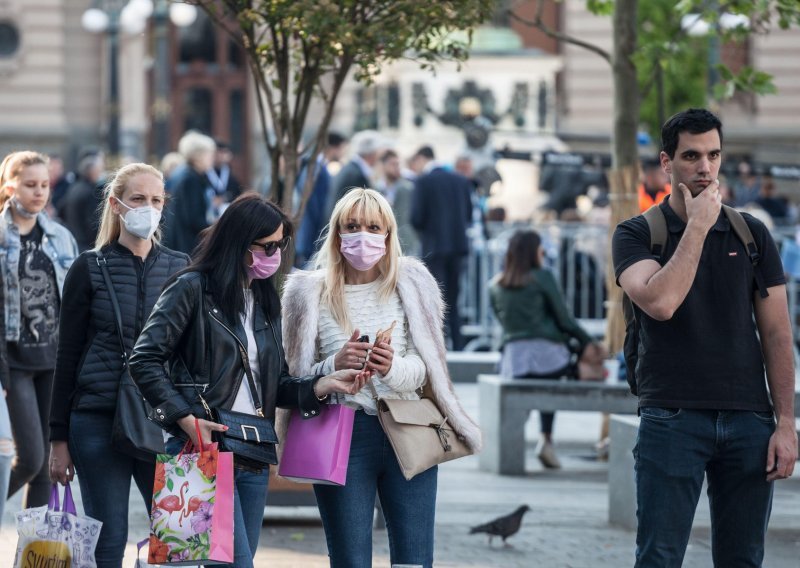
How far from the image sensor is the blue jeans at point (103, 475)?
5.77 metres

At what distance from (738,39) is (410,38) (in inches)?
110

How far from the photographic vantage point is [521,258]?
434 inches

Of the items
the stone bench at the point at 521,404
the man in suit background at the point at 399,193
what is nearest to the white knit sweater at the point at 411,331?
the stone bench at the point at 521,404

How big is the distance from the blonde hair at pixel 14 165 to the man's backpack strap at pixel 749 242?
11.9 feet

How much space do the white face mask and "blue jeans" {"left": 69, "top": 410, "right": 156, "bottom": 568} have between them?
0.70m

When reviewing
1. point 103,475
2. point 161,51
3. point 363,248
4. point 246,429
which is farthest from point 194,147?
point 161,51

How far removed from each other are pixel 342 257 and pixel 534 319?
17.9 ft

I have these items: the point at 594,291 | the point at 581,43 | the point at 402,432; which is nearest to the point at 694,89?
the point at 594,291

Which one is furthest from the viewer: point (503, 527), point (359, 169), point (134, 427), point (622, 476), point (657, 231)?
point (359, 169)

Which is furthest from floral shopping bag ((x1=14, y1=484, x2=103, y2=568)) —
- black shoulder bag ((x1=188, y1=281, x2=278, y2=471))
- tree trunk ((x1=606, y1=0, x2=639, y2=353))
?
tree trunk ((x1=606, y1=0, x2=639, y2=353))

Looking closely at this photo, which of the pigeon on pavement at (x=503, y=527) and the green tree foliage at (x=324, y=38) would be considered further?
the pigeon on pavement at (x=503, y=527)

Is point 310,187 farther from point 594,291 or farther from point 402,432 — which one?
point 594,291

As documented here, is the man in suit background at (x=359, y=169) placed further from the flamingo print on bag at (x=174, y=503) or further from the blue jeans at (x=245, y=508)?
the flamingo print on bag at (x=174, y=503)

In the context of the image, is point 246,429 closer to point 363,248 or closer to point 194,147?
point 363,248
